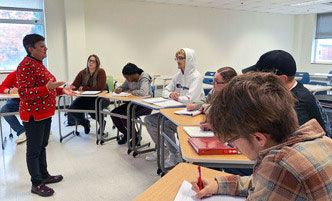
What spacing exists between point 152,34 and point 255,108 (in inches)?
267

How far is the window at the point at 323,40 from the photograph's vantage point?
349 inches

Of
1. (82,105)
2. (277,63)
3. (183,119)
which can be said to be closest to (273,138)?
(277,63)

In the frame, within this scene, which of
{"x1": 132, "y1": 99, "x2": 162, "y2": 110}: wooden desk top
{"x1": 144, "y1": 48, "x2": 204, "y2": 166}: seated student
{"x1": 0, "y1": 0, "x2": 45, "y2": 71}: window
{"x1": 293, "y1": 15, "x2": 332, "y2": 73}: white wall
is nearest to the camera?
{"x1": 132, "y1": 99, "x2": 162, "y2": 110}: wooden desk top

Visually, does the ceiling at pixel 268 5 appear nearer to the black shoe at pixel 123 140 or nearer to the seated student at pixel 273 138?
the black shoe at pixel 123 140

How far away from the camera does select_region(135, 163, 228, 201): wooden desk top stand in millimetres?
1061

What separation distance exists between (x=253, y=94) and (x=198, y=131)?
48.1 inches

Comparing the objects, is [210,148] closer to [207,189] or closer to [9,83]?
[207,189]

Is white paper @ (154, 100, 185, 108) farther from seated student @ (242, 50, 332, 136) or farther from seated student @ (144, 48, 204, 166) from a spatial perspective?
seated student @ (242, 50, 332, 136)

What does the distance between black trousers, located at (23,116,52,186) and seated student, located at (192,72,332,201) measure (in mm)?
2018

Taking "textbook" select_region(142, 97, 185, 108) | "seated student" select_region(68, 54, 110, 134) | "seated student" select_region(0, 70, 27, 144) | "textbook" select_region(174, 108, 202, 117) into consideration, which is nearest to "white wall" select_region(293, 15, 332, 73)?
"textbook" select_region(142, 97, 185, 108)

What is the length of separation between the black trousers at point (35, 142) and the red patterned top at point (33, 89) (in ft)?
0.23

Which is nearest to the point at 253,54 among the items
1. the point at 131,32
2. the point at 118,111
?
the point at 131,32

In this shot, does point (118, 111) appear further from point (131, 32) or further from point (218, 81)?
point (131, 32)

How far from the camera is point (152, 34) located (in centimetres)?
714
